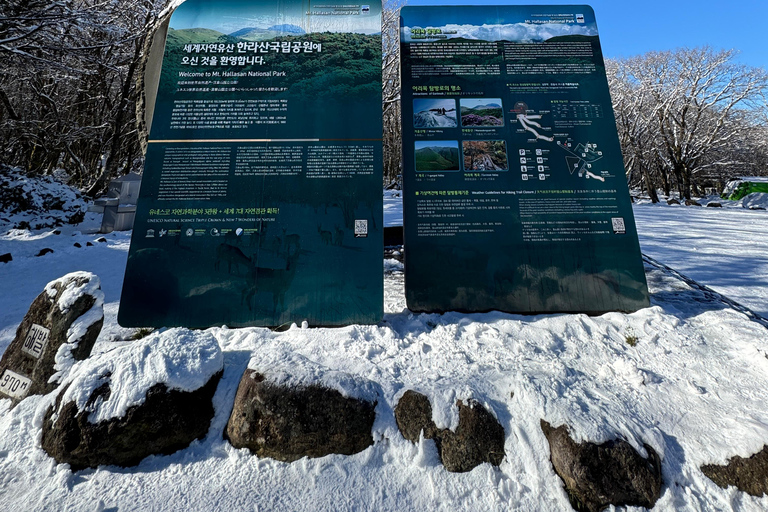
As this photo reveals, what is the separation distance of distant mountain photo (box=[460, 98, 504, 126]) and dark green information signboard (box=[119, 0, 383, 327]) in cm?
89

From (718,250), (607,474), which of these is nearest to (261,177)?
(607,474)

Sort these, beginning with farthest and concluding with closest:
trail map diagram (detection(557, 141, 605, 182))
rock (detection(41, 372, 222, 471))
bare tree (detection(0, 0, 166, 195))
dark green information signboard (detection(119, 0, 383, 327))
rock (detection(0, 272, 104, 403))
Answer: bare tree (detection(0, 0, 166, 195)) → trail map diagram (detection(557, 141, 605, 182)) → dark green information signboard (detection(119, 0, 383, 327)) → rock (detection(0, 272, 104, 403)) → rock (detection(41, 372, 222, 471))

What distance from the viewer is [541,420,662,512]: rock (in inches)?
70.0

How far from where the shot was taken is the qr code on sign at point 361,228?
3.10m

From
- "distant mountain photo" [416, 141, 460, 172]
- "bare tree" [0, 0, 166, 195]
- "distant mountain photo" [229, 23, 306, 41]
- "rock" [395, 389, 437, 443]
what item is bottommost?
"rock" [395, 389, 437, 443]

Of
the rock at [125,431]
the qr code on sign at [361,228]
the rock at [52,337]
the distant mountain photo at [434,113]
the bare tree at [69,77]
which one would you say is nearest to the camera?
the rock at [125,431]

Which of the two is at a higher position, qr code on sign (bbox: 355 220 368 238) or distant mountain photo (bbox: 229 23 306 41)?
distant mountain photo (bbox: 229 23 306 41)

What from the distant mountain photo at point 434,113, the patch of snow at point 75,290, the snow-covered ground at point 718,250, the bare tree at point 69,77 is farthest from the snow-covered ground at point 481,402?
the bare tree at point 69,77

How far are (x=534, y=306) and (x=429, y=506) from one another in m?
1.91

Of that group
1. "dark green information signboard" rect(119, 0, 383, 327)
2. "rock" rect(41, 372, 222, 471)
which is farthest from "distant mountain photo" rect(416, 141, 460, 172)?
"rock" rect(41, 372, 222, 471)

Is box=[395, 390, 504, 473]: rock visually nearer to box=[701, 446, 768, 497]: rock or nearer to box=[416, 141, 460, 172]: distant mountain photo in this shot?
box=[701, 446, 768, 497]: rock

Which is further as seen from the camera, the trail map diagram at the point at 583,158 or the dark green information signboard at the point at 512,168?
the trail map diagram at the point at 583,158

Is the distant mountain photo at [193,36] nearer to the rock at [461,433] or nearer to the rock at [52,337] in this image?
the rock at [52,337]

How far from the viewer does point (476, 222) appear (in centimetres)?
329
